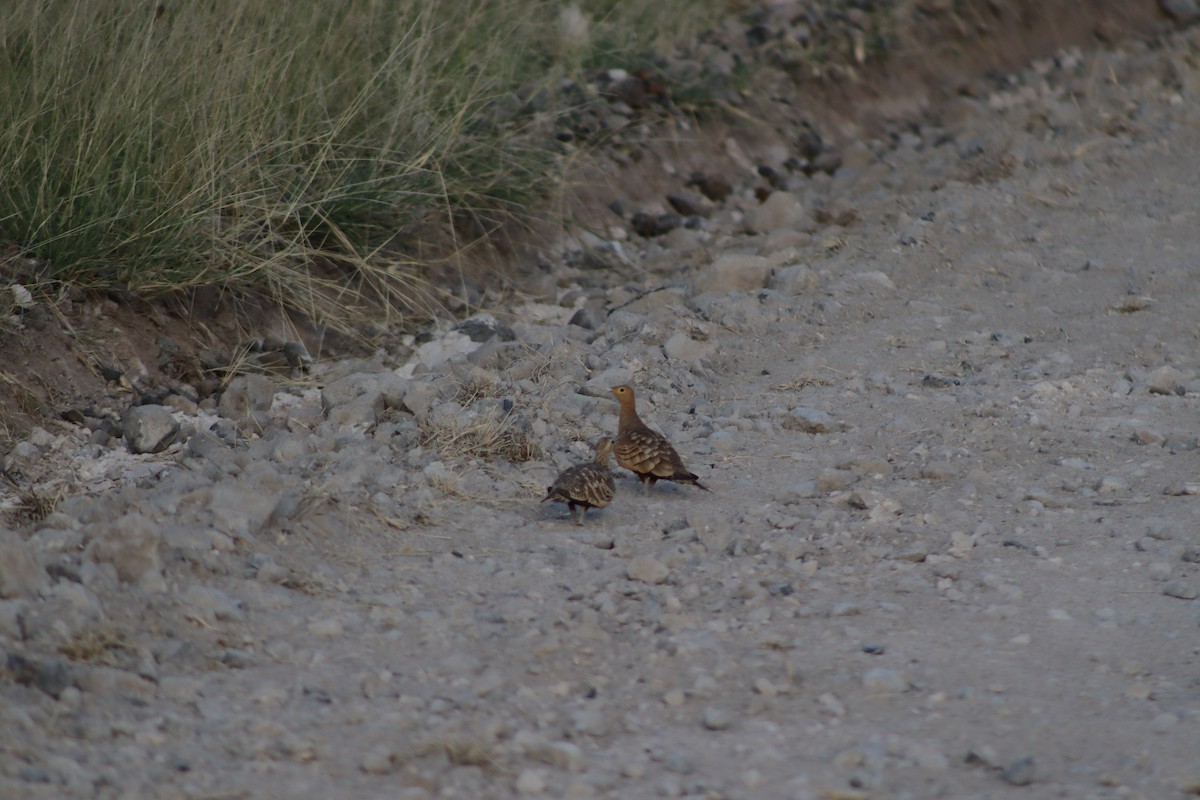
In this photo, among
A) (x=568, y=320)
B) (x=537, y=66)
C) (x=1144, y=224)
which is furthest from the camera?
(x=537, y=66)

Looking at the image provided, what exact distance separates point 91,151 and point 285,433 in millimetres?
1611

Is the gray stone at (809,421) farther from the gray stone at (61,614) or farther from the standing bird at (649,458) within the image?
the gray stone at (61,614)

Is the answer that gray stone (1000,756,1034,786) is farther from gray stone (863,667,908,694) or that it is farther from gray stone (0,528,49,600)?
gray stone (0,528,49,600)

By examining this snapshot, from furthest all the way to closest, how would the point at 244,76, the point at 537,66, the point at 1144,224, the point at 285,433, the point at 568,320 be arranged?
the point at 537,66 < the point at 1144,224 < the point at 568,320 < the point at 244,76 < the point at 285,433

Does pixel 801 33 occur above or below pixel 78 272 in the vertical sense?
above

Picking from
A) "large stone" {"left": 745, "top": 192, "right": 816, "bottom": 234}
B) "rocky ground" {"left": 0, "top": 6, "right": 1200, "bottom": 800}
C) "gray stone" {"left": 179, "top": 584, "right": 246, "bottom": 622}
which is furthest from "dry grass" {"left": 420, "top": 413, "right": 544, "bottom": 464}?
"large stone" {"left": 745, "top": 192, "right": 816, "bottom": 234}

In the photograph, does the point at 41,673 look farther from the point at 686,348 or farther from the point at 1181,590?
the point at 686,348

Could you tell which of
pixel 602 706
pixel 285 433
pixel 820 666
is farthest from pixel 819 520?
pixel 285 433

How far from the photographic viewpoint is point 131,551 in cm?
328

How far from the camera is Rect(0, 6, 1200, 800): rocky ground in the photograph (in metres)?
2.76

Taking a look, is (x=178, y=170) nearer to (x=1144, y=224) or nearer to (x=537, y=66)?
(x=537, y=66)

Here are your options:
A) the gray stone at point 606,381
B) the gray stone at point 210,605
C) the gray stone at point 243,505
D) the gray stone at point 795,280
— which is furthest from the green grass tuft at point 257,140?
the gray stone at point 210,605

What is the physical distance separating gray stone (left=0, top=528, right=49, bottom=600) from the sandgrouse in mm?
1509

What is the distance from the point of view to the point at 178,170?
18.0 ft
